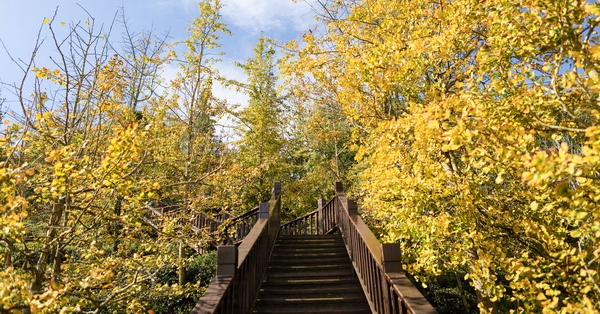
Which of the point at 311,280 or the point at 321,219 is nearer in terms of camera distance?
the point at 311,280

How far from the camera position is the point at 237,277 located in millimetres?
3744

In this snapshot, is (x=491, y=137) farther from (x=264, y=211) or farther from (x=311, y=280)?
(x=264, y=211)

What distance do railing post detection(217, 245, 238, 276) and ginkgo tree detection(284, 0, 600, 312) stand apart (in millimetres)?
2467

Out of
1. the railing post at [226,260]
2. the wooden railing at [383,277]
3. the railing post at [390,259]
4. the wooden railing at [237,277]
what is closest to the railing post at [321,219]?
the wooden railing at [383,277]

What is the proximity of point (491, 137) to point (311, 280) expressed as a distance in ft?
14.3

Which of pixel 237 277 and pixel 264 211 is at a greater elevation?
pixel 264 211

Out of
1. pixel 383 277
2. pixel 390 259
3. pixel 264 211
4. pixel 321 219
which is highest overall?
pixel 264 211

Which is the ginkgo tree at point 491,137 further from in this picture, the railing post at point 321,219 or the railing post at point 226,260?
the railing post at point 321,219

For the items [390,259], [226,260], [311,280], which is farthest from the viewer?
[311,280]

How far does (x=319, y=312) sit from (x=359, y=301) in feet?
2.37

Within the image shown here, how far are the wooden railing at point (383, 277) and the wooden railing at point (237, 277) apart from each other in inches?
67.9

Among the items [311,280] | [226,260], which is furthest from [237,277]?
[311,280]

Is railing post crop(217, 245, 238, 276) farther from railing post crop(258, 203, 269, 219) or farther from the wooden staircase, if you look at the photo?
railing post crop(258, 203, 269, 219)

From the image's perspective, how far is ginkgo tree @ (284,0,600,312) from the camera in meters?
2.45
